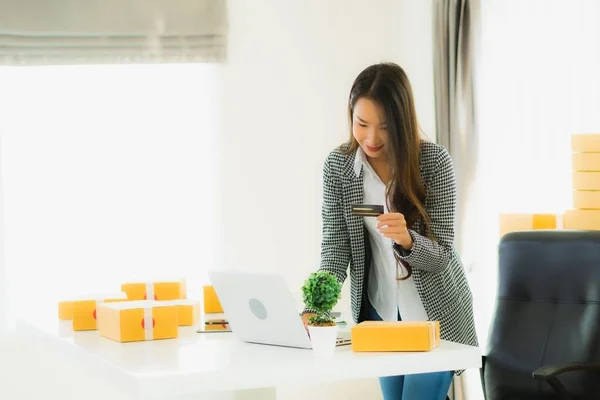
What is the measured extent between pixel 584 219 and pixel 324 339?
1.50 m

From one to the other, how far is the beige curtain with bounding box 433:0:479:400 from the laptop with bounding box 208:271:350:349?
1.92 metres

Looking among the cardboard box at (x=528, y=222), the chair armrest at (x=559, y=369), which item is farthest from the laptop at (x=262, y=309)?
the cardboard box at (x=528, y=222)

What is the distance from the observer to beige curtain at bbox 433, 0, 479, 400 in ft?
12.4

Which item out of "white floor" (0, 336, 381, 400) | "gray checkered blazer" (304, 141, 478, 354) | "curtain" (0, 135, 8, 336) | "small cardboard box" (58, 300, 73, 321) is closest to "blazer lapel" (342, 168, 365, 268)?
"gray checkered blazer" (304, 141, 478, 354)

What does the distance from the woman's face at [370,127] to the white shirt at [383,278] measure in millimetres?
71

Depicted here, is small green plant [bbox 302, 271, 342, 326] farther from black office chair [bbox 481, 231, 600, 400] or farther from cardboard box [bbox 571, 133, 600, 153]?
cardboard box [bbox 571, 133, 600, 153]

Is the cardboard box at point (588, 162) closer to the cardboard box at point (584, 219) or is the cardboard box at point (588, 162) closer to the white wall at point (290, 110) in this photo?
the cardboard box at point (584, 219)

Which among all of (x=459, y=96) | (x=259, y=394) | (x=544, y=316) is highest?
(x=459, y=96)

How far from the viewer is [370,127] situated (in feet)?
7.64

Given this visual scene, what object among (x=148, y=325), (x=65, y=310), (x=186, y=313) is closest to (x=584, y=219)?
(x=186, y=313)

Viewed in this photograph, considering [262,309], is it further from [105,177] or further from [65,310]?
[105,177]

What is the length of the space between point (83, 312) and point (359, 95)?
950 millimetres

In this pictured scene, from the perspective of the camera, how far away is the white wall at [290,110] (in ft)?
13.7

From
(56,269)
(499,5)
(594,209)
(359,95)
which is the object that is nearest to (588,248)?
(594,209)
